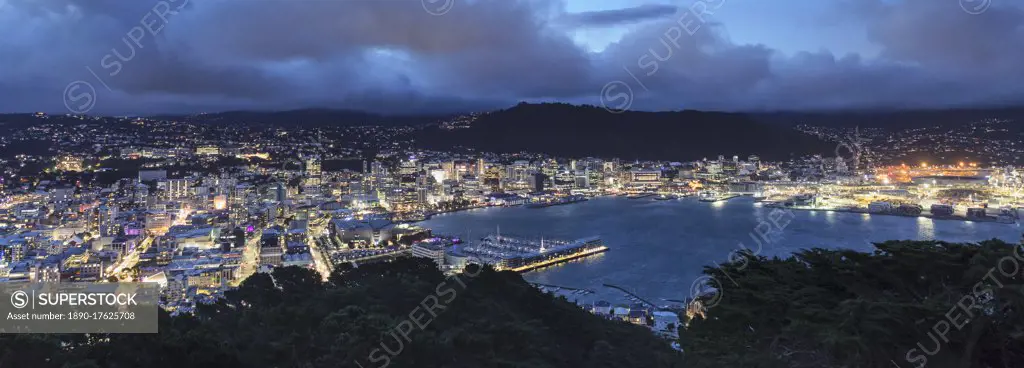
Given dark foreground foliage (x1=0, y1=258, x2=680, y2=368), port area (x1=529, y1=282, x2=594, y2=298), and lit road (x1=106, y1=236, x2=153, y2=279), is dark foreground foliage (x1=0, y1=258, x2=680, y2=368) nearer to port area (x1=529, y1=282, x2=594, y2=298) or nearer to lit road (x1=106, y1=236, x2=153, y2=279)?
port area (x1=529, y1=282, x2=594, y2=298)

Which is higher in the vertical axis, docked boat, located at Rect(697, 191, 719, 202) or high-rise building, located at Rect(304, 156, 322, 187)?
high-rise building, located at Rect(304, 156, 322, 187)

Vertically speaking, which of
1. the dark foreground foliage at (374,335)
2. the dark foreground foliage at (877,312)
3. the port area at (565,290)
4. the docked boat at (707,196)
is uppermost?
the dark foreground foliage at (877,312)

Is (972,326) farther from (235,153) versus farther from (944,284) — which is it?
(235,153)

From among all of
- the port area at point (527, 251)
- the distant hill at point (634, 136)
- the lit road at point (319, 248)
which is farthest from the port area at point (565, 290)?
the distant hill at point (634, 136)

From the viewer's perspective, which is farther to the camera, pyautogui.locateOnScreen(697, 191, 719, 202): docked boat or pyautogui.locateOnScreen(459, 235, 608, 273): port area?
pyautogui.locateOnScreen(697, 191, 719, 202): docked boat

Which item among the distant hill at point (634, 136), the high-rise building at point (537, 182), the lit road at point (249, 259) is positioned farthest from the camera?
the distant hill at point (634, 136)

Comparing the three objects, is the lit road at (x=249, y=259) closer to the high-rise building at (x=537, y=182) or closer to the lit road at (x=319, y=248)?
the lit road at (x=319, y=248)

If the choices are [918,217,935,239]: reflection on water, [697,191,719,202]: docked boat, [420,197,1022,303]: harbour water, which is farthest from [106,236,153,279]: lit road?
[697,191,719,202]: docked boat

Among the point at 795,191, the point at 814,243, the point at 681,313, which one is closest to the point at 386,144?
the point at 795,191
